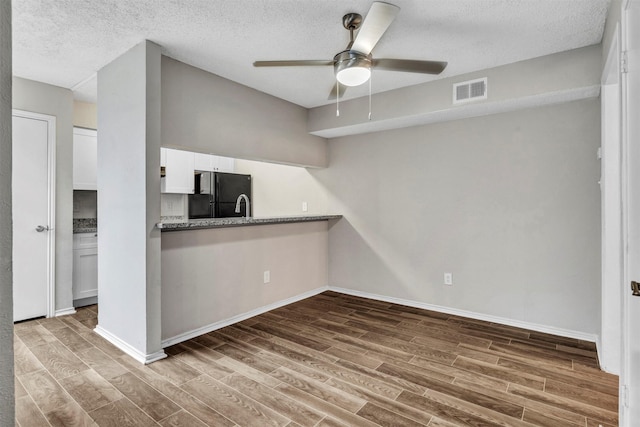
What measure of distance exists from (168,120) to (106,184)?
803 mm

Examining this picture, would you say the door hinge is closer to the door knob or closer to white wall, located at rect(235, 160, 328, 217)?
the door knob

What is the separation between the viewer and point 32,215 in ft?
11.0

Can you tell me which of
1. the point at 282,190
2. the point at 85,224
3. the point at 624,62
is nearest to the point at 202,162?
the point at 282,190

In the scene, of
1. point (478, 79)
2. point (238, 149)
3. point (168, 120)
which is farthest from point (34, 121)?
point (478, 79)

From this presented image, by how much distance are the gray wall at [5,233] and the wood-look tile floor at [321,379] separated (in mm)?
1371

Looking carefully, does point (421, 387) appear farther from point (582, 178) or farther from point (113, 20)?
point (113, 20)

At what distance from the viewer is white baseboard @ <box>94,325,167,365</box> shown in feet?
8.16

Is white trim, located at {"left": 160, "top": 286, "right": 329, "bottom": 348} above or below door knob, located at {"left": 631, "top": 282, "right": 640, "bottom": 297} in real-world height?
below

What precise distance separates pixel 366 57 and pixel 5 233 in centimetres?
190

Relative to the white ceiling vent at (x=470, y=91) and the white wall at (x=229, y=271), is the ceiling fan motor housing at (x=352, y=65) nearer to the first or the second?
the white ceiling vent at (x=470, y=91)

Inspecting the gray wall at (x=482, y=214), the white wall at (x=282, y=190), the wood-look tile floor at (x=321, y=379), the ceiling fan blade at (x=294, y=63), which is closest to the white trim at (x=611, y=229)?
the wood-look tile floor at (x=321, y=379)

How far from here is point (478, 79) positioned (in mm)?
3047

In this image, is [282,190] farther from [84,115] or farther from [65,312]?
[65,312]

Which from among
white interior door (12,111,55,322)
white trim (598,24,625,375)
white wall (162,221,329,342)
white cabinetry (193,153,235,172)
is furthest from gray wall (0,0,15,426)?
white cabinetry (193,153,235,172)
